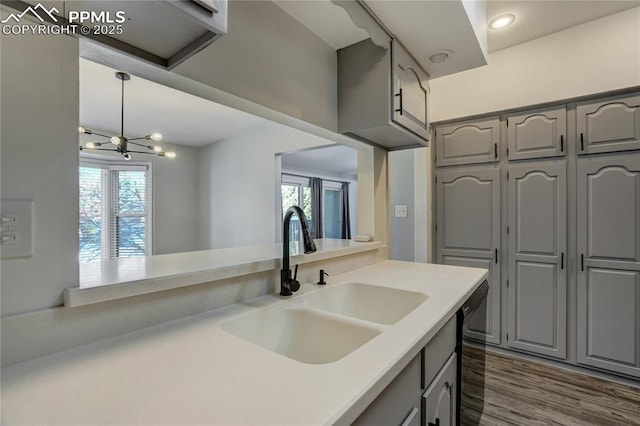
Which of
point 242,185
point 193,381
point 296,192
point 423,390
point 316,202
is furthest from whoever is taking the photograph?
point 316,202

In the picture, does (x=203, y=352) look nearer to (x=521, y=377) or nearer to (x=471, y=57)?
(x=471, y=57)

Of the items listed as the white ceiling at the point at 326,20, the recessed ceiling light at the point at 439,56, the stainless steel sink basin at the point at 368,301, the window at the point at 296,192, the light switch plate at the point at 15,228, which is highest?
the white ceiling at the point at 326,20

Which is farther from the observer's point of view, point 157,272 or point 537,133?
point 537,133

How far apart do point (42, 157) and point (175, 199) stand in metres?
4.76

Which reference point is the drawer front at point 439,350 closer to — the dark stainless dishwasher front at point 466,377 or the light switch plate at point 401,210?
the dark stainless dishwasher front at point 466,377

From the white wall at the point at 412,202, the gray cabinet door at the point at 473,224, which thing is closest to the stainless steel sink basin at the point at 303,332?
the white wall at the point at 412,202

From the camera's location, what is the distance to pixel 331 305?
4.57 feet

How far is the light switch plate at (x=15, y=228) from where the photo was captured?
634 millimetres

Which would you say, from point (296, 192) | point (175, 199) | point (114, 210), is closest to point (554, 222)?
point (296, 192)

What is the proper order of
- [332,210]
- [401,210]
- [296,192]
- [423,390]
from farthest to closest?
[332,210], [296,192], [401,210], [423,390]

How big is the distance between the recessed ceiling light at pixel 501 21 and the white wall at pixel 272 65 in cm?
126

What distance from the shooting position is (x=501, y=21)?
2094mm

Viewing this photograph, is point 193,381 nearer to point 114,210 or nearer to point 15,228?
point 15,228

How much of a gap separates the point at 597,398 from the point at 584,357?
0.31m
